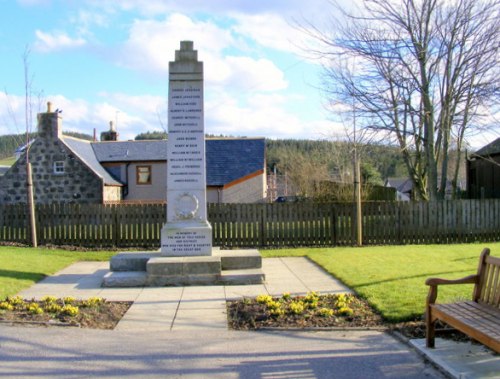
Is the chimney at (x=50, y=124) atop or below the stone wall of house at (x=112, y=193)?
atop

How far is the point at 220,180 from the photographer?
33406 millimetres

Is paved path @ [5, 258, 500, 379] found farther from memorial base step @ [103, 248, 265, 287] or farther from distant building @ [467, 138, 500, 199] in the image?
distant building @ [467, 138, 500, 199]

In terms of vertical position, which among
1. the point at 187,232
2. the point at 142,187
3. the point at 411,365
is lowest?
the point at 411,365

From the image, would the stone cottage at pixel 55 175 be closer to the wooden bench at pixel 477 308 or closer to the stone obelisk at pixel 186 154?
the stone obelisk at pixel 186 154

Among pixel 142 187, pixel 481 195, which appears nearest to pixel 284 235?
pixel 481 195

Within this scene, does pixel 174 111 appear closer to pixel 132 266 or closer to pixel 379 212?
pixel 132 266

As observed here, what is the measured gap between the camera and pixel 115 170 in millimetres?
34219

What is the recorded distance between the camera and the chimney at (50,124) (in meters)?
29.0

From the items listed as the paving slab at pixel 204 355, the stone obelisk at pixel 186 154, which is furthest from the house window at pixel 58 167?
the paving slab at pixel 204 355

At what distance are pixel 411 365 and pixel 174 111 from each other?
297 inches

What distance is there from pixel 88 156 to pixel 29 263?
21799mm

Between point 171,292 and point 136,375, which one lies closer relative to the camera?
point 136,375

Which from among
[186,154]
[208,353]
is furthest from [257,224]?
[208,353]

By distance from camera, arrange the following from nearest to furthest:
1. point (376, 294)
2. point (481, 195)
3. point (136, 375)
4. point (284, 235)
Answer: point (136, 375) < point (376, 294) < point (284, 235) < point (481, 195)
